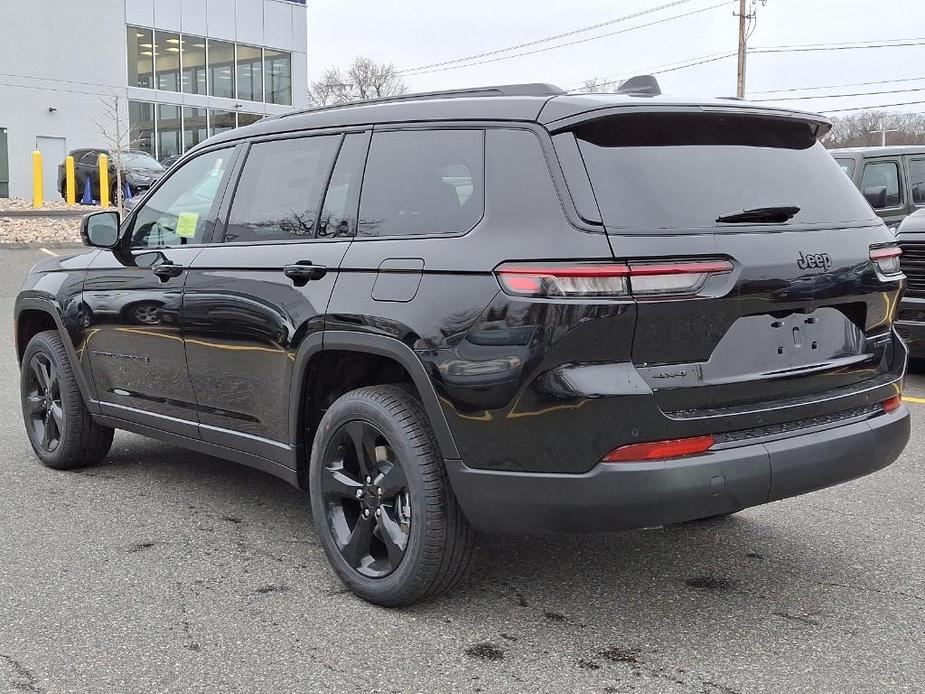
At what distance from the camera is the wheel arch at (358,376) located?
3.54 m

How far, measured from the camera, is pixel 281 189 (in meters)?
4.46

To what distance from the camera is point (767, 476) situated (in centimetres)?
341

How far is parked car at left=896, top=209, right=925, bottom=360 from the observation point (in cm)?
818

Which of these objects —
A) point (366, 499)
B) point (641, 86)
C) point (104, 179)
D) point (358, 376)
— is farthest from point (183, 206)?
point (104, 179)

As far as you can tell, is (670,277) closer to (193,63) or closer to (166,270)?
(166,270)

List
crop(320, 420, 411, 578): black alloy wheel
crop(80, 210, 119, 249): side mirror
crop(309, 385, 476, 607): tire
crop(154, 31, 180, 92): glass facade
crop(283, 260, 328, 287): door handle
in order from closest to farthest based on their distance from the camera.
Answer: crop(309, 385, 476, 607): tire → crop(320, 420, 411, 578): black alloy wheel → crop(283, 260, 328, 287): door handle → crop(80, 210, 119, 249): side mirror → crop(154, 31, 180, 92): glass facade

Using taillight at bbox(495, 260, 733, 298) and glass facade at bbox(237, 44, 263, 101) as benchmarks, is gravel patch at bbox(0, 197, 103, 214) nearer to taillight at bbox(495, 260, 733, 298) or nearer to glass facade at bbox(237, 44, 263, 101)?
glass facade at bbox(237, 44, 263, 101)

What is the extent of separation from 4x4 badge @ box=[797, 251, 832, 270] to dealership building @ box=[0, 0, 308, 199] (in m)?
33.6

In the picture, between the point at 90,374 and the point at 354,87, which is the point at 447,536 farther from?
the point at 354,87

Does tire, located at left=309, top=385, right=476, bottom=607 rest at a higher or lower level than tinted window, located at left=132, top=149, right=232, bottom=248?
lower

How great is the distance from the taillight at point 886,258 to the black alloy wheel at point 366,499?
185cm

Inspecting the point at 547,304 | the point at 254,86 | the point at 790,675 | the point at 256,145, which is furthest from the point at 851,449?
the point at 254,86

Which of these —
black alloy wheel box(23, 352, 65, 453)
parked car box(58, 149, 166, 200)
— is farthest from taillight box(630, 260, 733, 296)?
parked car box(58, 149, 166, 200)

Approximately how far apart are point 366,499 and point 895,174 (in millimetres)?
9937
